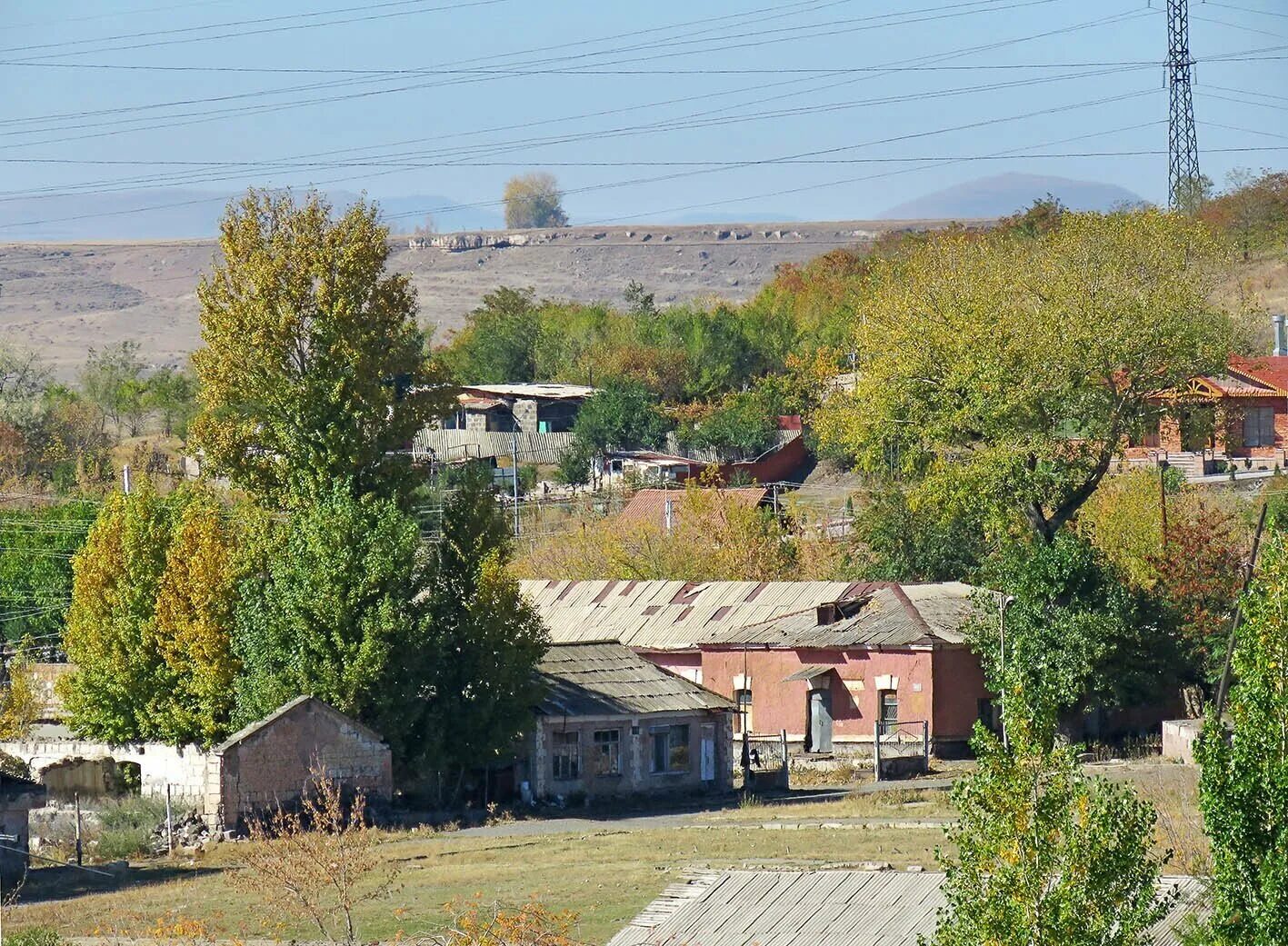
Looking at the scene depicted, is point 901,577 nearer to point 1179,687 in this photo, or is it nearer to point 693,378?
point 1179,687

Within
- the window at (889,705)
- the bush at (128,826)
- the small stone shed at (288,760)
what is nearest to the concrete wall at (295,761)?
the small stone shed at (288,760)

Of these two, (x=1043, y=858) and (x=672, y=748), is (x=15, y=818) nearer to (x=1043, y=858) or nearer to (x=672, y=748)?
(x=672, y=748)

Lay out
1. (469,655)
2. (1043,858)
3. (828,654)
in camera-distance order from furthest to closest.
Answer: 1. (828,654)
2. (469,655)
3. (1043,858)

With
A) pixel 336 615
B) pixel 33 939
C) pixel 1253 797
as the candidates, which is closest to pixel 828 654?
pixel 336 615

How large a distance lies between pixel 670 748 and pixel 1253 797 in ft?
90.8

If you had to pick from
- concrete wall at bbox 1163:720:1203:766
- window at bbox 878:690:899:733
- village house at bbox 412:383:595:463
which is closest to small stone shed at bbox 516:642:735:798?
window at bbox 878:690:899:733

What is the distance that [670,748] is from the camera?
46188 millimetres

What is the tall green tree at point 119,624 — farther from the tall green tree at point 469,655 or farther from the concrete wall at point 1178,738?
the concrete wall at point 1178,738

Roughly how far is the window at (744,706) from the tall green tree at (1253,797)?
1343 inches

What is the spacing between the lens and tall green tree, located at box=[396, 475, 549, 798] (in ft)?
142

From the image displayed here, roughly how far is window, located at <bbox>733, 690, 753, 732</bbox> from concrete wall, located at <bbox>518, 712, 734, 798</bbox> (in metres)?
6.36

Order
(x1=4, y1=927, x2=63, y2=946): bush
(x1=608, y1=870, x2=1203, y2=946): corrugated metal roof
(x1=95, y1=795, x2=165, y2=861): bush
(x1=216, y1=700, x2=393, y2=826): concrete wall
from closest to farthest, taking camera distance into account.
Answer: (x1=608, y1=870, x2=1203, y2=946): corrugated metal roof, (x1=4, y1=927, x2=63, y2=946): bush, (x1=95, y1=795, x2=165, y2=861): bush, (x1=216, y1=700, x2=393, y2=826): concrete wall

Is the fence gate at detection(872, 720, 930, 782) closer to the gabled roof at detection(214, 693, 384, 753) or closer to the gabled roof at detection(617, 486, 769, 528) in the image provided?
the gabled roof at detection(214, 693, 384, 753)

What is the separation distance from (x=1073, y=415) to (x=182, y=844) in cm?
2609
